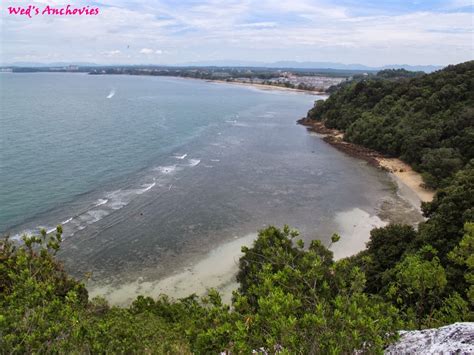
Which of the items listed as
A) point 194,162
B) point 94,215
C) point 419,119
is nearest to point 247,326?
point 94,215

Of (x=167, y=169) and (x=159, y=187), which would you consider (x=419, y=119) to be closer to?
(x=167, y=169)

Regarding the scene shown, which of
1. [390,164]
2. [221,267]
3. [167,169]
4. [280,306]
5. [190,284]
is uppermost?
[280,306]

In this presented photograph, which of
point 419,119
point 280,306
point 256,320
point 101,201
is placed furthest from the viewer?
point 419,119

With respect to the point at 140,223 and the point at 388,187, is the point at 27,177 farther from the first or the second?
the point at 388,187

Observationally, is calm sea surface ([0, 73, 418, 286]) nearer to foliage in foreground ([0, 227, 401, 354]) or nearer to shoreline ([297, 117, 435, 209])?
shoreline ([297, 117, 435, 209])

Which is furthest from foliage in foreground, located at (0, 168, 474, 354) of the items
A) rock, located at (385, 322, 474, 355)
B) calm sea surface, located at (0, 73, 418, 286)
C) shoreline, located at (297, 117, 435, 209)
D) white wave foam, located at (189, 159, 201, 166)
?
white wave foam, located at (189, 159, 201, 166)

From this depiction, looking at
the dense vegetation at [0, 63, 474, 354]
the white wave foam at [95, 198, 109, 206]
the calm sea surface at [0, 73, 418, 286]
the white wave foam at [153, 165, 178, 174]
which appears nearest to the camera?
the dense vegetation at [0, 63, 474, 354]
